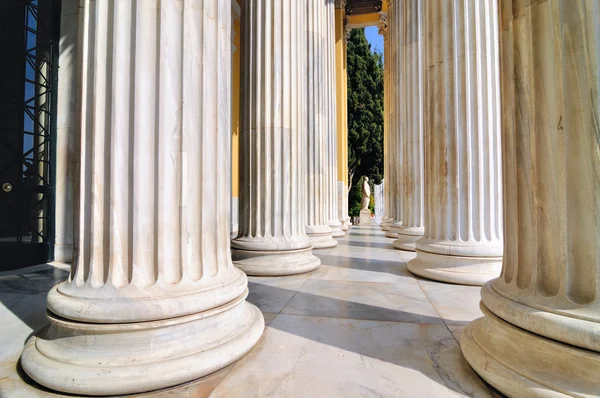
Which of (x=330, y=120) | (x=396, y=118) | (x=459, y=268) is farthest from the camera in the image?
(x=330, y=120)

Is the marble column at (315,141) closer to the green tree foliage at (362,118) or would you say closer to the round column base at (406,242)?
the round column base at (406,242)

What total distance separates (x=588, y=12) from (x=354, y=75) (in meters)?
57.5

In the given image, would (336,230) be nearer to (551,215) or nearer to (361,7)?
(551,215)

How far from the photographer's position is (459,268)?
9.48 meters

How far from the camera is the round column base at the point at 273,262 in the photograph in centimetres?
1015

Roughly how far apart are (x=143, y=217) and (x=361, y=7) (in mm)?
40794

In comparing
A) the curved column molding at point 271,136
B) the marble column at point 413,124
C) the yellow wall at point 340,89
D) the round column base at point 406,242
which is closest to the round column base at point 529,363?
the curved column molding at point 271,136

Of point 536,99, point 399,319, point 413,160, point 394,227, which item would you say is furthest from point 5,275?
point 394,227

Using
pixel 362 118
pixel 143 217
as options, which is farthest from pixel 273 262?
pixel 362 118

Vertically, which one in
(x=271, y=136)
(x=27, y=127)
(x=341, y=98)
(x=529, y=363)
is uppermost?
(x=341, y=98)

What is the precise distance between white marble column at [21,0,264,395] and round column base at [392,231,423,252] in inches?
488

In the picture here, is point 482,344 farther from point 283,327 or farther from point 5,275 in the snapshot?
point 5,275

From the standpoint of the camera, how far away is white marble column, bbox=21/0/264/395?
416cm

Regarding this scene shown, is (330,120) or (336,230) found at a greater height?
(330,120)
